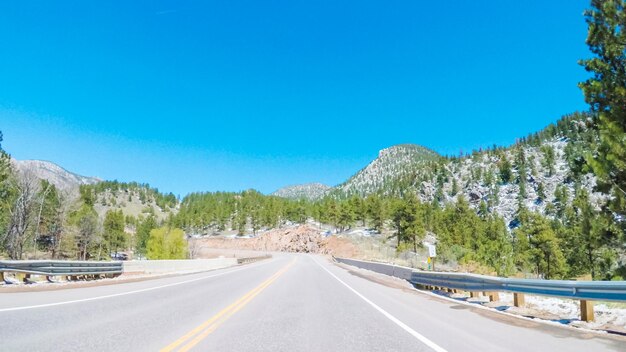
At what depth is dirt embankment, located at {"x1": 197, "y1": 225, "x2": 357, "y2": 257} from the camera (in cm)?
10544

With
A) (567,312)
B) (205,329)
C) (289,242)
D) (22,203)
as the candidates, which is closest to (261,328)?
(205,329)

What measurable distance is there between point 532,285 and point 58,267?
17.7 meters

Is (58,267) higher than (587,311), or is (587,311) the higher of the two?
(587,311)

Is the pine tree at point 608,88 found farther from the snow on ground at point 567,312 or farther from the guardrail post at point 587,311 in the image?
the guardrail post at point 587,311

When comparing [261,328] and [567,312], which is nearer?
[261,328]

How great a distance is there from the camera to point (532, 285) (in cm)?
933

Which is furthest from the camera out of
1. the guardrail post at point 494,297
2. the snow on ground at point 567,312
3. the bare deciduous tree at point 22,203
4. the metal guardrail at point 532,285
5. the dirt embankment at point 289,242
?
the dirt embankment at point 289,242

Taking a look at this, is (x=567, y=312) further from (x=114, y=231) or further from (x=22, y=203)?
(x=114, y=231)

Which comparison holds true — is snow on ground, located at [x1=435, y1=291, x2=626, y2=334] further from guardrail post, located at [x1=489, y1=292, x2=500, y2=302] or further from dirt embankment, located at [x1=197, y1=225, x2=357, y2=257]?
dirt embankment, located at [x1=197, y1=225, x2=357, y2=257]

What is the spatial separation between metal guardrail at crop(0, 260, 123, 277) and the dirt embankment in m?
77.6

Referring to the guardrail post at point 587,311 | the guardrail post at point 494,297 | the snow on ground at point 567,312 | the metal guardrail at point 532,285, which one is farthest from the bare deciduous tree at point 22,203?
the guardrail post at point 587,311

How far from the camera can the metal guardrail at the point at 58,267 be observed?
14.0 metres

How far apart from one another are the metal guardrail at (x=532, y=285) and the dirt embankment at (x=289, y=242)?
80593mm

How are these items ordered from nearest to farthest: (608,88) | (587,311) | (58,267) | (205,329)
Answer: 1. (205,329)
2. (587,311)
3. (608,88)
4. (58,267)
